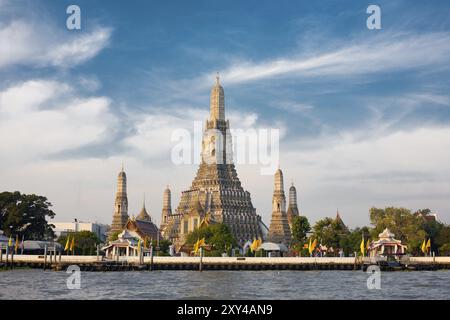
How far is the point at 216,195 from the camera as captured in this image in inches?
5979

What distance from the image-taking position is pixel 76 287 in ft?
173

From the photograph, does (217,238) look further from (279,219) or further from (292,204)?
(292,204)

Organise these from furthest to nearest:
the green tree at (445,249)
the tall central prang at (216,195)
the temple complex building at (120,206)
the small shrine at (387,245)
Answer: the temple complex building at (120,206), the tall central prang at (216,195), the green tree at (445,249), the small shrine at (387,245)

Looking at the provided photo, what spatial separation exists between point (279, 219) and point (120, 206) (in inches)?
1582

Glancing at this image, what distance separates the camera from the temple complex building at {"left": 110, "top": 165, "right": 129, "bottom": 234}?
510ft

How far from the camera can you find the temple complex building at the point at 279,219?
151625mm

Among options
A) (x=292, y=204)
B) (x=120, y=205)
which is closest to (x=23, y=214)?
(x=120, y=205)

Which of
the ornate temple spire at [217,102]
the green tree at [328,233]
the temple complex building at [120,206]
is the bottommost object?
the green tree at [328,233]

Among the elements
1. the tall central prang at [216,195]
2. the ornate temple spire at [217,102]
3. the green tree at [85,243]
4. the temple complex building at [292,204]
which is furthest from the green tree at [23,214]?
the temple complex building at [292,204]

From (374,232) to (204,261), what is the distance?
33.7 m

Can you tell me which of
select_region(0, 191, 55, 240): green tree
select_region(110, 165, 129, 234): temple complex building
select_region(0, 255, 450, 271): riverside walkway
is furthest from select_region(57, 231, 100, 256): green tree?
select_region(110, 165, 129, 234): temple complex building

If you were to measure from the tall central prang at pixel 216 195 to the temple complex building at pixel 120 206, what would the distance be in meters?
11.0

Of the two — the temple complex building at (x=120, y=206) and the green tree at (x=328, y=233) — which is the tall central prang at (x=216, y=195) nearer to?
the temple complex building at (x=120, y=206)
